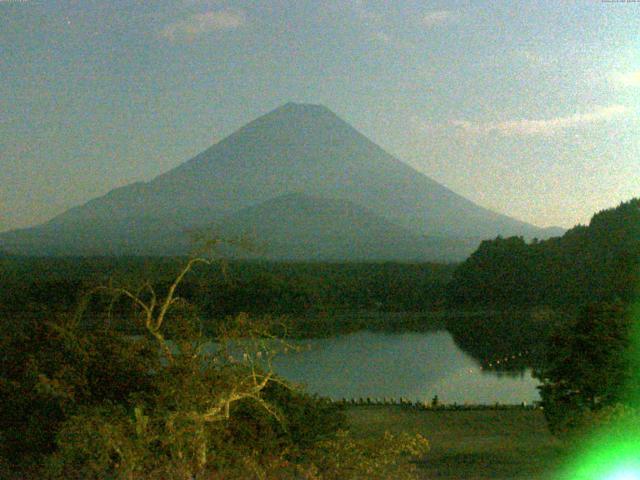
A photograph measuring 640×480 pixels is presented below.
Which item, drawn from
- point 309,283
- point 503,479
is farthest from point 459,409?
point 309,283

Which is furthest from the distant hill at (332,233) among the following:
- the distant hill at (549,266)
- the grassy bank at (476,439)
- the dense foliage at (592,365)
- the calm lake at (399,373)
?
the dense foliage at (592,365)

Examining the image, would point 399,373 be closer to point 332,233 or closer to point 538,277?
point 538,277

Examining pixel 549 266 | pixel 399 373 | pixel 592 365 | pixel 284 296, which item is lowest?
pixel 399 373

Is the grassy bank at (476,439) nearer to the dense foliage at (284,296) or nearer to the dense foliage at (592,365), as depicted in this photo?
the dense foliage at (592,365)

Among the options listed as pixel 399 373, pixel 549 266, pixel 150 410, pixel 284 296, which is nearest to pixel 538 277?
pixel 549 266

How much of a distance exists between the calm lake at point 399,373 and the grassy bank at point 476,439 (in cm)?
368

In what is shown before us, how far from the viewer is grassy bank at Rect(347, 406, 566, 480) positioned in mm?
8422

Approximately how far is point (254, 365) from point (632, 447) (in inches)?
126

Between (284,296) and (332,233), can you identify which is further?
(332,233)

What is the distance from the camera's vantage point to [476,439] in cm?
1063

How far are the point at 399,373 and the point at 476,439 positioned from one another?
10336 millimetres

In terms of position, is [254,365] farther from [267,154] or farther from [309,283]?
[267,154]

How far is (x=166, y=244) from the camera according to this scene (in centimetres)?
7519

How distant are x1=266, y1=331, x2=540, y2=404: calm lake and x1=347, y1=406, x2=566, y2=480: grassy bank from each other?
3676mm
